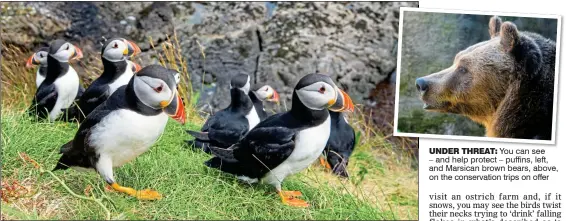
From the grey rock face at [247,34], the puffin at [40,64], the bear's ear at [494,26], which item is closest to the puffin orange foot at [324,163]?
the grey rock face at [247,34]

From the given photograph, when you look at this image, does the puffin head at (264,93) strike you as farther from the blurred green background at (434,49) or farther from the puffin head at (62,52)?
the puffin head at (62,52)

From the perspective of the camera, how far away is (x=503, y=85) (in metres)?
3.61

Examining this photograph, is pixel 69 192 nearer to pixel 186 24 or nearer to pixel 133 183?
pixel 133 183

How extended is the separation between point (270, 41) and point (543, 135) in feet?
7.49

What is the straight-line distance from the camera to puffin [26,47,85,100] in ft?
14.1

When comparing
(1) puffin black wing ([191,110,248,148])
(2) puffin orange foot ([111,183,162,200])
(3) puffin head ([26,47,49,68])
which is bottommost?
(2) puffin orange foot ([111,183,162,200])

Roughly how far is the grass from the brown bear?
612 millimetres

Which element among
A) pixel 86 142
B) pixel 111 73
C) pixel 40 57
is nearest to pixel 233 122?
pixel 111 73

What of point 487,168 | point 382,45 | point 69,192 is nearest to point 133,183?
point 69,192

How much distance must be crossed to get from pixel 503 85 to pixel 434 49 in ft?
3.22

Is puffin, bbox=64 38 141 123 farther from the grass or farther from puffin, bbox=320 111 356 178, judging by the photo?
puffin, bbox=320 111 356 178

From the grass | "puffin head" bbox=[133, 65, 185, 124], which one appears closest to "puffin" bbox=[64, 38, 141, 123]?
the grass

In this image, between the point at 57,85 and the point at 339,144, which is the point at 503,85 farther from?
the point at 57,85

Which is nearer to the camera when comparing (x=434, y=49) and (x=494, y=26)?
(x=494, y=26)
